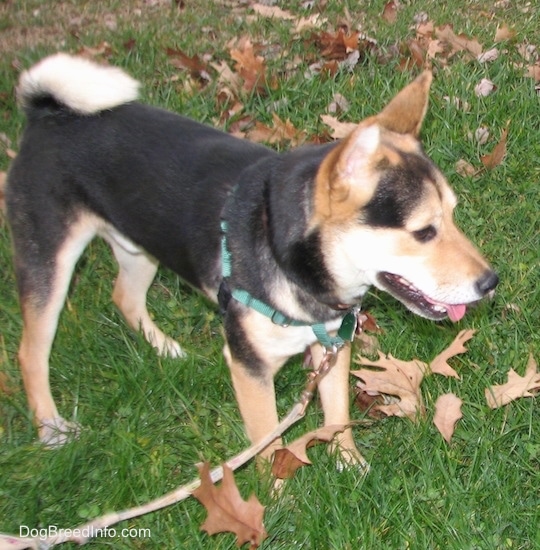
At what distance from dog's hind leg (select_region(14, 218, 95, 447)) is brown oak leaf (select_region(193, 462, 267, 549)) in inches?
35.3

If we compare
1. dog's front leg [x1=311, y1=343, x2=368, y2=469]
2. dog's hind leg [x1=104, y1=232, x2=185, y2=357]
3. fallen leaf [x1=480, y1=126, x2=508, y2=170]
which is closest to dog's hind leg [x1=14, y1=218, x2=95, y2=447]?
dog's hind leg [x1=104, y1=232, x2=185, y2=357]

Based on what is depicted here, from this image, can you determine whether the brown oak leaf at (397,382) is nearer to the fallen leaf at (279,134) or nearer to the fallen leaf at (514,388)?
the fallen leaf at (514,388)

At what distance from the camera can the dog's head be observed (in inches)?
110

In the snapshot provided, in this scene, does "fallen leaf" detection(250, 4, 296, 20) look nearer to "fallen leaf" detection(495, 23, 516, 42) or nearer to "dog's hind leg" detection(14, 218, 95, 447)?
"fallen leaf" detection(495, 23, 516, 42)

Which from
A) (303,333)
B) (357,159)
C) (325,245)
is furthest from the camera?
(303,333)

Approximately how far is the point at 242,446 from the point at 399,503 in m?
0.76

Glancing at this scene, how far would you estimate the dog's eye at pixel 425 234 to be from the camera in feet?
9.28

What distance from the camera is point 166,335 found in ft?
13.6

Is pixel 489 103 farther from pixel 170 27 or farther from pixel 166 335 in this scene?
pixel 170 27

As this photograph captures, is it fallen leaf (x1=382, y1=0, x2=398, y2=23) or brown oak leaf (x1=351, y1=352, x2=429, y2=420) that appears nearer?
brown oak leaf (x1=351, y1=352, x2=429, y2=420)

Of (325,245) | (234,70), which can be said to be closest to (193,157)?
(325,245)

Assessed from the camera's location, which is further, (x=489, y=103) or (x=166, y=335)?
(x=489, y=103)

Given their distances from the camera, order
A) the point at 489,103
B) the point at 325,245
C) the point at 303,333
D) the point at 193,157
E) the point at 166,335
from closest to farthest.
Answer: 1. the point at 325,245
2. the point at 303,333
3. the point at 193,157
4. the point at 166,335
5. the point at 489,103

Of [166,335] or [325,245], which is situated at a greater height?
[325,245]
